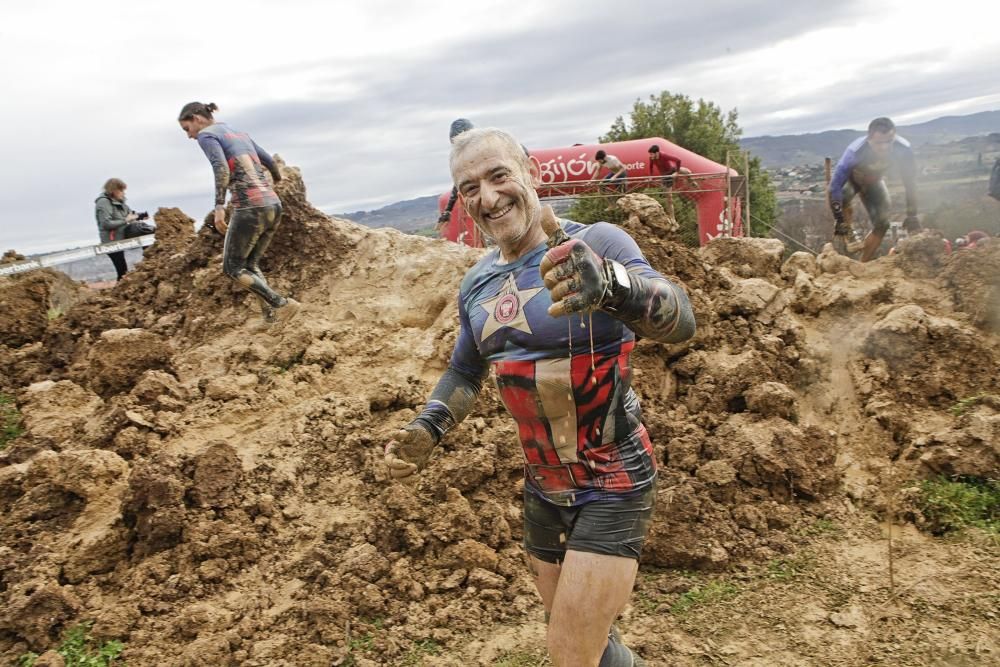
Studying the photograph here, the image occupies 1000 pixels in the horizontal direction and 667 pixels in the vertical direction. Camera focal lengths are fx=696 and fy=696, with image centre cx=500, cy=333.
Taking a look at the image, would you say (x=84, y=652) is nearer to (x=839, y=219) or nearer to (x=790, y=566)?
(x=790, y=566)

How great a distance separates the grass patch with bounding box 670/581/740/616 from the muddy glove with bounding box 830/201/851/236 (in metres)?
4.58

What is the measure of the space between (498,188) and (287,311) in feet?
13.2

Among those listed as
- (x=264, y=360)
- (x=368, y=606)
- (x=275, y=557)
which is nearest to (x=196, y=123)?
(x=264, y=360)

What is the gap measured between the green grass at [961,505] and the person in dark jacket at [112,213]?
349 inches

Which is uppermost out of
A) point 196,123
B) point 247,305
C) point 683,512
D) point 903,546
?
point 196,123

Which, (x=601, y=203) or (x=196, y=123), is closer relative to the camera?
(x=196, y=123)

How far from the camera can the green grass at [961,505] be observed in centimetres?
363

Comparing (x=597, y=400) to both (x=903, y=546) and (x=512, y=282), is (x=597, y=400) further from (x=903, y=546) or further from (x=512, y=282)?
(x=903, y=546)

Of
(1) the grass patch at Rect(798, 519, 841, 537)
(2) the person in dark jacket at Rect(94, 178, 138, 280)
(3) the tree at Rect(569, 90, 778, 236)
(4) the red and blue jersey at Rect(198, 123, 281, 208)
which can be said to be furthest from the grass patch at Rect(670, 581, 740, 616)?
(3) the tree at Rect(569, 90, 778, 236)

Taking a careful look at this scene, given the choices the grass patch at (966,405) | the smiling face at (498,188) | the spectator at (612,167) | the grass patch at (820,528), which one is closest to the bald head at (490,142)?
the smiling face at (498,188)

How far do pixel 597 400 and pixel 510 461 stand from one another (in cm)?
208

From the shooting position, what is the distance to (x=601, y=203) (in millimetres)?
15695

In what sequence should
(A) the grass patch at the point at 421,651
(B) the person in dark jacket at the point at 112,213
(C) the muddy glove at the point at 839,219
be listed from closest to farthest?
(A) the grass patch at the point at 421,651 < (C) the muddy glove at the point at 839,219 < (B) the person in dark jacket at the point at 112,213

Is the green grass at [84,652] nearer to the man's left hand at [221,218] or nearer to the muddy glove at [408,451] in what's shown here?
the muddy glove at [408,451]
